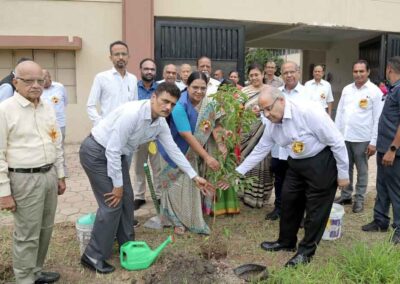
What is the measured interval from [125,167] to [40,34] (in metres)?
5.82

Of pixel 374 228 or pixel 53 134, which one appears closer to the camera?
pixel 53 134

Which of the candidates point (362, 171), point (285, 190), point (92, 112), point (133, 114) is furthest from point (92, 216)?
point (362, 171)

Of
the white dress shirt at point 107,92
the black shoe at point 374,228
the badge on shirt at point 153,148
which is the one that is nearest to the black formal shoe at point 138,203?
the badge on shirt at point 153,148

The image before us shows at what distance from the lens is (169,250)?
3529 millimetres

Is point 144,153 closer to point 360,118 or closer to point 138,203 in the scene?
point 138,203

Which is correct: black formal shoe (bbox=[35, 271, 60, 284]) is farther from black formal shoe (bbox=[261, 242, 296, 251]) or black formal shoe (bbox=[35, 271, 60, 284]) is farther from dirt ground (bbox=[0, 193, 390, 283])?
black formal shoe (bbox=[261, 242, 296, 251])

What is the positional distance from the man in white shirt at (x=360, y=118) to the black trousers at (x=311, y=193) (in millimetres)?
1425

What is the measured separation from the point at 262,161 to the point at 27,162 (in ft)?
8.85

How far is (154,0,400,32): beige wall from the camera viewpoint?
859cm

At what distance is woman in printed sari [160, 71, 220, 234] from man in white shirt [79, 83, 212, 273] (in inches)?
20.6

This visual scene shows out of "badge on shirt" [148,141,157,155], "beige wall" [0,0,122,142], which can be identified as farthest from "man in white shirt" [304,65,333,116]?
"beige wall" [0,0,122,142]

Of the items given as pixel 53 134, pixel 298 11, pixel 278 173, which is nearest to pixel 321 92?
pixel 278 173

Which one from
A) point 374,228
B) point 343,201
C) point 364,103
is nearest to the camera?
point 374,228

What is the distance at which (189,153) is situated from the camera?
154 inches
